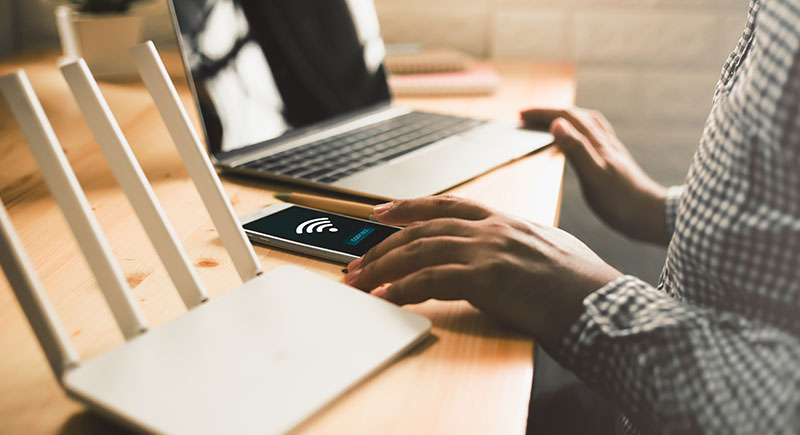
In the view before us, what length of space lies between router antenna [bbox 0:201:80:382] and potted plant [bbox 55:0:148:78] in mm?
687

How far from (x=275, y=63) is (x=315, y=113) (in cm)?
8

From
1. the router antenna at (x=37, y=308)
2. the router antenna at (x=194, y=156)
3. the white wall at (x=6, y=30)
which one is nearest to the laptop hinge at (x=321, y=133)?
the router antenna at (x=194, y=156)

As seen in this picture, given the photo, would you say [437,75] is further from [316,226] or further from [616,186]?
[316,226]

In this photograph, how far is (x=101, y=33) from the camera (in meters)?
0.95

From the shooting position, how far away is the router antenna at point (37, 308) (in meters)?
0.33

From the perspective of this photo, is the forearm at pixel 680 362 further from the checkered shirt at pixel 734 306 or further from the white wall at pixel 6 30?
the white wall at pixel 6 30

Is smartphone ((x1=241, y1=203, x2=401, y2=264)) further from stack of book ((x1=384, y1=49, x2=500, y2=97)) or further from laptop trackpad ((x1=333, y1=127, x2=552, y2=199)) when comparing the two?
stack of book ((x1=384, y1=49, x2=500, y2=97))

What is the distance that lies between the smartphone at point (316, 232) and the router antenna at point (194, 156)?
0.24 ft

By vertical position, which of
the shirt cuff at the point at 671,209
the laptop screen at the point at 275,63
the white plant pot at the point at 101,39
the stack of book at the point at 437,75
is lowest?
the shirt cuff at the point at 671,209

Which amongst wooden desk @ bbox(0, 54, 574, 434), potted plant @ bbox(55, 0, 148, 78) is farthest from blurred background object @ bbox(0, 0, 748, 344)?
wooden desk @ bbox(0, 54, 574, 434)

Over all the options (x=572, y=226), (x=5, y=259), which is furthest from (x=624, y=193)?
(x=5, y=259)

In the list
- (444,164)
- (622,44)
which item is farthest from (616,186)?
(622,44)

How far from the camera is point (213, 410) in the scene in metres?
0.31

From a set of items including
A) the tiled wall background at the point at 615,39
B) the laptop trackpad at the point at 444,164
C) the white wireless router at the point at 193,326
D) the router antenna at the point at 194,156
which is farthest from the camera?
the tiled wall background at the point at 615,39
